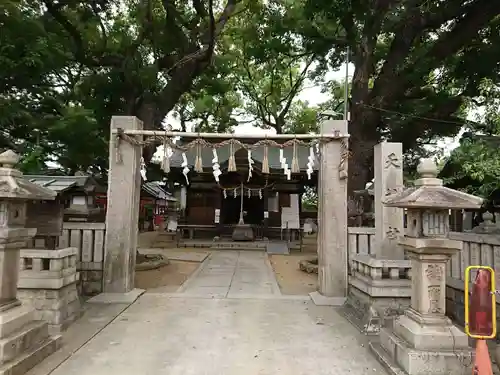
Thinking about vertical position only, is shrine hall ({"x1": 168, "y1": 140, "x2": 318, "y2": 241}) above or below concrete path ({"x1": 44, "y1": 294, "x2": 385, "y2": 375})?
above

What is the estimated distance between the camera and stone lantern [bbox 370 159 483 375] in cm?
392

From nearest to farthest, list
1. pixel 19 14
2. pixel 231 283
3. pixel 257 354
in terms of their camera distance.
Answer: pixel 257 354 < pixel 19 14 < pixel 231 283

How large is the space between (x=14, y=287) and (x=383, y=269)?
5.34 meters

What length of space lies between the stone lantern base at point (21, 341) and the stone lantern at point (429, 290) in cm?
407

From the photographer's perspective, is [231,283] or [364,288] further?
[231,283]

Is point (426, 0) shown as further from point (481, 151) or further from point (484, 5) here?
point (481, 151)

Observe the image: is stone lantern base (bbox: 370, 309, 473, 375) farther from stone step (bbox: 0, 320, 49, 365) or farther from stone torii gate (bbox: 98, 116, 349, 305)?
stone step (bbox: 0, 320, 49, 365)

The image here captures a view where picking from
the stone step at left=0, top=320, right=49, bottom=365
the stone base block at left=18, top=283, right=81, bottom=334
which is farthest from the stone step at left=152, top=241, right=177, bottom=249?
the stone step at left=0, top=320, right=49, bottom=365

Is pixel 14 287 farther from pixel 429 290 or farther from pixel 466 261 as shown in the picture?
pixel 466 261

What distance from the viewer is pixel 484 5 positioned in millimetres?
11234

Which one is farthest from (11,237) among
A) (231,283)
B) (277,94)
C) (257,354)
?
(277,94)

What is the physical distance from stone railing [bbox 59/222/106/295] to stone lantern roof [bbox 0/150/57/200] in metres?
3.25

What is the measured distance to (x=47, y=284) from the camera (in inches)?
216

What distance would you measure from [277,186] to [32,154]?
43.5ft
